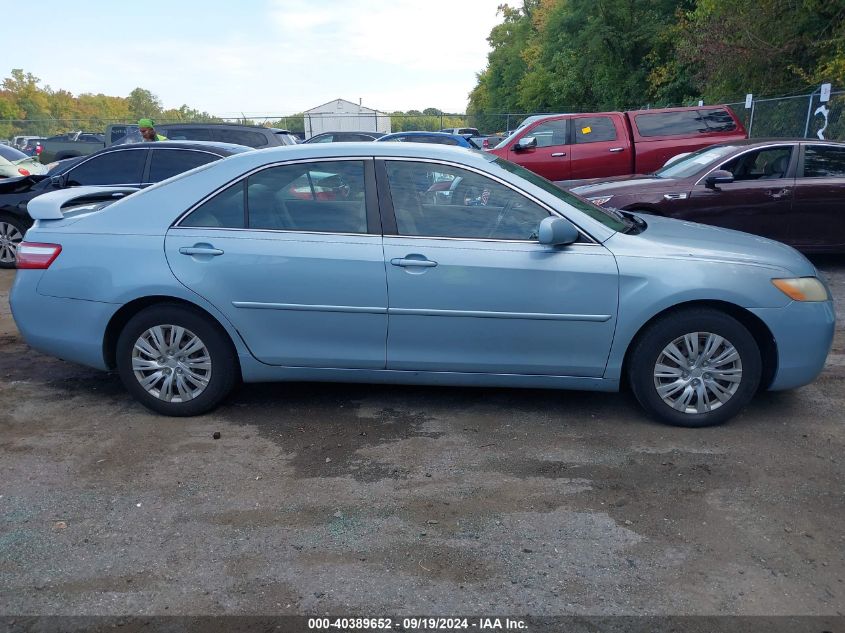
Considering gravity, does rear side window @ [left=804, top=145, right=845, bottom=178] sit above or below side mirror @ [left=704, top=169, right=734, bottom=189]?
above

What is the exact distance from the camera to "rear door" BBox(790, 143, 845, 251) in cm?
798

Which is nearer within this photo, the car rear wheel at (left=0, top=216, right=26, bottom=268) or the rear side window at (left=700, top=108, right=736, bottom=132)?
the car rear wheel at (left=0, top=216, right=26, bottom=268)

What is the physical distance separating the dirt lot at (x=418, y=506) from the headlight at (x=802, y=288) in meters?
0.79

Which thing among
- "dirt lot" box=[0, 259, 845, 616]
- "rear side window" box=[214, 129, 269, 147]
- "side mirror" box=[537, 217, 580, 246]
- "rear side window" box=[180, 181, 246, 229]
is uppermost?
"rear side window" box=[214, 129, 269, 147]

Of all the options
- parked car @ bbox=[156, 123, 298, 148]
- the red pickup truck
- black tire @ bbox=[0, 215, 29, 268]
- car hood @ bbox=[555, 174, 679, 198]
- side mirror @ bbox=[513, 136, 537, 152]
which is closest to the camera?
car hood @ bbox=[555, 174, 679, 198]

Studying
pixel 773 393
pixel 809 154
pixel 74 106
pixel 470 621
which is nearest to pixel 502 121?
pixel 809 154

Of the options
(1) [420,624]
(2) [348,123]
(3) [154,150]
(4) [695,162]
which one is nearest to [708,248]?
(1) [420,624]

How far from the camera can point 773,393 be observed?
4809 mm

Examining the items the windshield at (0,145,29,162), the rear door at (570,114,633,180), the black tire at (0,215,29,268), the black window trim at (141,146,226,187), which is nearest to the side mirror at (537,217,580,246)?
the black window trim at (141,146,226,187)

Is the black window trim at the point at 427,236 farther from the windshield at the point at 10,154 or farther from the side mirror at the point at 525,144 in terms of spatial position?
the windshield at the point at 10,154

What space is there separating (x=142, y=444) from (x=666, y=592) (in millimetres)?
2924

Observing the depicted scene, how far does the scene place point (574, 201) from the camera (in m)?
4.49

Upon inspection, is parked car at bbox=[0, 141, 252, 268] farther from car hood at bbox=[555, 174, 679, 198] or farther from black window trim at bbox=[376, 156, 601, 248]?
black window trim at bbox=[376, 156, 601, 248]

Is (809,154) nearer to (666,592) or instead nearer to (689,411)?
(689,411)
